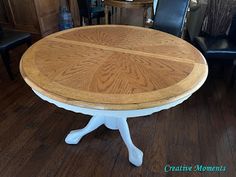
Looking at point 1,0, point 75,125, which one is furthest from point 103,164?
point 1,0

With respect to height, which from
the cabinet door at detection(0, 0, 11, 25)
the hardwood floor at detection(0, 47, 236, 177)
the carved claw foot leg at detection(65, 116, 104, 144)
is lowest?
the hardwood floor at detection(0, 47, 236, 177)

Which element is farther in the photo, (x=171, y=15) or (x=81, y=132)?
(x=171, y=15)

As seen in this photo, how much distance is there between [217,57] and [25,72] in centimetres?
185

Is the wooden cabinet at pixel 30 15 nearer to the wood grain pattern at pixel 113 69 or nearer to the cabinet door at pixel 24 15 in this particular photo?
the cabinet door at pixel 24 15

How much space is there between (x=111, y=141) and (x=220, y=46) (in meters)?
1.51

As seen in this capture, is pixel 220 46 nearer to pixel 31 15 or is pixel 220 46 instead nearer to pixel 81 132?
pixel 81 132

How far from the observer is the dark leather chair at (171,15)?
1755mm

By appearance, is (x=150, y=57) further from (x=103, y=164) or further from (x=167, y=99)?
(x=103, y=164)

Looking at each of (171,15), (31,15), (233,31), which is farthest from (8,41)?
(233,31)

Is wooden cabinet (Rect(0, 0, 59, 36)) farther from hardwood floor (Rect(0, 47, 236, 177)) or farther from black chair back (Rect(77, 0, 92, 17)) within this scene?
hardwood floor (Rect(0, 47, 236, 177))

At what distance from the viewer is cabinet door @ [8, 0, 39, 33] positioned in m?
3.11

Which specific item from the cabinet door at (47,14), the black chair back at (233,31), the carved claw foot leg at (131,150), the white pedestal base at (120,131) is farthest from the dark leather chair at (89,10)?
the carved claw foot leg at (131,150)

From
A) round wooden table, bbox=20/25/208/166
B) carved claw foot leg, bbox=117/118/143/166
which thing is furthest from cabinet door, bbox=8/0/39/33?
carved claw foot leg, bbox=117/118/143/166

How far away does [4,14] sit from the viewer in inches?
133
